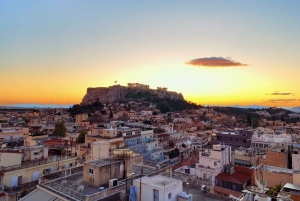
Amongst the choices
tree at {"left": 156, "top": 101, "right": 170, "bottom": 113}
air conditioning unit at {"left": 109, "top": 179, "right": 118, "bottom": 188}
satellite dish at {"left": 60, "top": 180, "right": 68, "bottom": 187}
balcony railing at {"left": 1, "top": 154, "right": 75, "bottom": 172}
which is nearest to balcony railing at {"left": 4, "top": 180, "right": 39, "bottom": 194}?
balcony railing at {"left": 1, "top": 154, "right": 75, "bottom": 172}

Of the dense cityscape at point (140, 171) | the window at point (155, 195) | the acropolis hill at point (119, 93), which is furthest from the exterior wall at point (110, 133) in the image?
the acropolis hill at point (119, 93)

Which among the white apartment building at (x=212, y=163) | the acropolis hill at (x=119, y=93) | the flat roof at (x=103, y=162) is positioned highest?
the acropolis hill at (x=119, y=93)

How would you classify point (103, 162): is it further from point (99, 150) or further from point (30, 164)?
point (30, 164)

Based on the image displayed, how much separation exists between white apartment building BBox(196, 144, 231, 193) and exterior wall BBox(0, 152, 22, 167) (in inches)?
727

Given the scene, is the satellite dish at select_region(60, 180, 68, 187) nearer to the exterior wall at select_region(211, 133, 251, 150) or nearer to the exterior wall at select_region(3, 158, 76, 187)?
the exterior wall at select_region(3, 158, 76, 187)

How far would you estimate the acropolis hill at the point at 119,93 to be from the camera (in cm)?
16525

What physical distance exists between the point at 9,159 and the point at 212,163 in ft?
64.7

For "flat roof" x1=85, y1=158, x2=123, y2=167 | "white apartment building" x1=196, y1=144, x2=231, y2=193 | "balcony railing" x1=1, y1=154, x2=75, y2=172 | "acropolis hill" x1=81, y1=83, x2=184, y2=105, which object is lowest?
"white apartment building" x1=196, y1=144, x2=231, y2=193

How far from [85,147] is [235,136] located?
26870 millimetres

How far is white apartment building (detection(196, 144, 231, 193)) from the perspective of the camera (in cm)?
2483

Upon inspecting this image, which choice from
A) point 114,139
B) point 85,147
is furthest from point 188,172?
point 85,147

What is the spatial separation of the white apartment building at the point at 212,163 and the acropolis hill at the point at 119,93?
136 meters

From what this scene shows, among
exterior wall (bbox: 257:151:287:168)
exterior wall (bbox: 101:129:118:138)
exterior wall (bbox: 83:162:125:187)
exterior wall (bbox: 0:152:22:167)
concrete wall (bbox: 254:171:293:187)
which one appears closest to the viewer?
exterior wall (bbox: 83:162:125:187)

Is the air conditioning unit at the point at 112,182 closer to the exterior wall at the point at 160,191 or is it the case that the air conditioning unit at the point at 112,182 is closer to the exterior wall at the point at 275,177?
the exterior wall at the point at 160,191
